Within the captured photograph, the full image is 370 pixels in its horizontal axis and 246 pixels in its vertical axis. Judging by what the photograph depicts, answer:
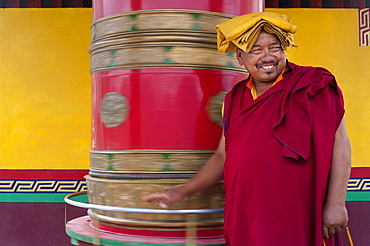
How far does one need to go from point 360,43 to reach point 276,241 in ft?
8.32

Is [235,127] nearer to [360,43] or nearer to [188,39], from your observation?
[188,39]

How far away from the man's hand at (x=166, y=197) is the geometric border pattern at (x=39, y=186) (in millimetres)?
1923

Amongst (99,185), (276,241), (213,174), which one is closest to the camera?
(276,241)

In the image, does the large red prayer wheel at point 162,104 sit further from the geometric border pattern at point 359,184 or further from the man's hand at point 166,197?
the geometric border pattern at point 359,184

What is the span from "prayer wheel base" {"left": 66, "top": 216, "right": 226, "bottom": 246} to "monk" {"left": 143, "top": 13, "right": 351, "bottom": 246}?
0.57ft

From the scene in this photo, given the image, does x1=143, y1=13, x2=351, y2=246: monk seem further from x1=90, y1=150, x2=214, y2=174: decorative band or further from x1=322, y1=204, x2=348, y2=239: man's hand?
x1=90, y1=150, x2=214, y2=174: decorative band

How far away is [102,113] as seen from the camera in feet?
6.37

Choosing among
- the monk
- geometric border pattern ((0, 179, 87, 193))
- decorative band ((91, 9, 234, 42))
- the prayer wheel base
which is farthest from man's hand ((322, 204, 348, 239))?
geometric border pattern ((0, 179, 87, 193))

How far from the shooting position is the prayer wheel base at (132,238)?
171 centimetres

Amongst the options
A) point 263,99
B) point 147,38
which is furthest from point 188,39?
point 263,99

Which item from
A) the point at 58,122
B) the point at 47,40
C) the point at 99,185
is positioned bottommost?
the point at 99,185

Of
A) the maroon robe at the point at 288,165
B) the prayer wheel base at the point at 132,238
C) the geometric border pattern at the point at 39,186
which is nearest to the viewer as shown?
the maroon robe at the point at 288,165

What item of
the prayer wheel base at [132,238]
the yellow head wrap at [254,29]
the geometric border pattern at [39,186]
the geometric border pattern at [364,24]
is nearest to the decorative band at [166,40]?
the yellow head wrap at [254,29]

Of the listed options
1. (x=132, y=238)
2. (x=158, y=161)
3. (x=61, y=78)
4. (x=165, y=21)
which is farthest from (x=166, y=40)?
(x=61, y=78)
